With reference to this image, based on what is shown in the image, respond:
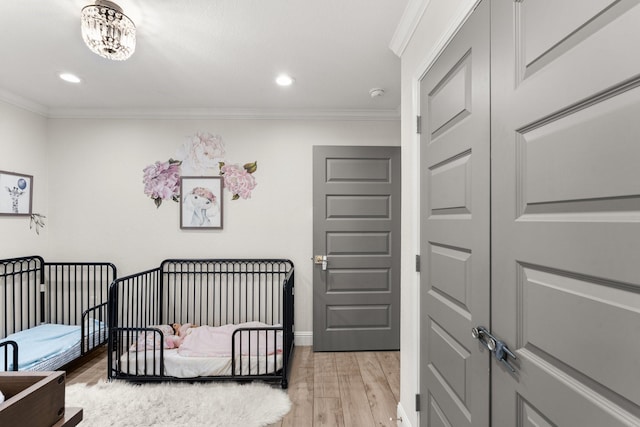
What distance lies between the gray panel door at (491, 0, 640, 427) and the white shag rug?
5.29 feet

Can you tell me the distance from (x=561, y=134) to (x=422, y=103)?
93 centimetres

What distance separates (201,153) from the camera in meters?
3.12

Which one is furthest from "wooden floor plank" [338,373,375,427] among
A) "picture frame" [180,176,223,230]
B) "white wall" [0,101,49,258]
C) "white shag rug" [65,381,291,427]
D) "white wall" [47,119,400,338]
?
"white wall" [0,101,49,258]

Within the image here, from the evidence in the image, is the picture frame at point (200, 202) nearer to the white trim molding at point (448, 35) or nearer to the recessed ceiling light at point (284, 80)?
the recessed ceiling light at point (284, 80)

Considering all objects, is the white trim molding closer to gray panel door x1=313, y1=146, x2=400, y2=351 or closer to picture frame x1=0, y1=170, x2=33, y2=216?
gray panel door x1=313, y1=146, x2=400, y2=351

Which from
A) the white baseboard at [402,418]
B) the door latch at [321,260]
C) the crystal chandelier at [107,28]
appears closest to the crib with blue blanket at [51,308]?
the door latch at [321,260]

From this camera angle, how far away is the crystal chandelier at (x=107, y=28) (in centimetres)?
151

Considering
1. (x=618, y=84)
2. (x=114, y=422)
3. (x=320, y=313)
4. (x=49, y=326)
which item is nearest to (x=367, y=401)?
(x=320, y=313)

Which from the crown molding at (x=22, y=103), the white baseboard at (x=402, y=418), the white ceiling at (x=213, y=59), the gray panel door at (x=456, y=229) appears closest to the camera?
the gray panel door at (x=456, y=229)

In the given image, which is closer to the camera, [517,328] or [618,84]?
[618,84]

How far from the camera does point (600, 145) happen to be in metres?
0.59

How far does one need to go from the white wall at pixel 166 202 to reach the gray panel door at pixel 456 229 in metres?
1.74

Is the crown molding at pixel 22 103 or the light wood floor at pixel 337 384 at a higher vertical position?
the crown molding at pixel 22 103

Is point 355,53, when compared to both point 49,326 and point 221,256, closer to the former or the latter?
point 221,256
